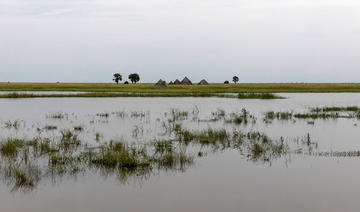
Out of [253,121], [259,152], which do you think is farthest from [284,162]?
[253,121]

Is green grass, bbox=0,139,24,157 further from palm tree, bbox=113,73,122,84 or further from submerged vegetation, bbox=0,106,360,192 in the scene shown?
palm tree, bbox=113,73,122,84

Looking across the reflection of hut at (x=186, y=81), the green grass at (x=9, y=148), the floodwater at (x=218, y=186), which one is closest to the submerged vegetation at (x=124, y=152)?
the green grass at (x=9, y=148)

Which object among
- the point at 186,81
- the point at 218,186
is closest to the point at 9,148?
the point at 218,186

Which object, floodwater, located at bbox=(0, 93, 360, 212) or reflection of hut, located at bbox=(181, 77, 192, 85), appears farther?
reflection of hut, located at bbox=(181, 77, 192, 85)

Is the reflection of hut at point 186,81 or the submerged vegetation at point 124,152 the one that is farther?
the reflection of hut at point 186,81

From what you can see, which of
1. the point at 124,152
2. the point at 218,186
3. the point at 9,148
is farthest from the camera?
the point at 9,148

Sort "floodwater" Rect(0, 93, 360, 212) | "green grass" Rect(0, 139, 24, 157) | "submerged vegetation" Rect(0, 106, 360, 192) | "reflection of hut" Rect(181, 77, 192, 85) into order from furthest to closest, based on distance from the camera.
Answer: "reflection of hut" Rect(181, 77, 192, 85) < "green grass" Rect(0, 139, 24, 157) < "submerged vegetation" Rect(0, 106, 360, 192) < "floodwater" Rect(0, 93, 360, 212)

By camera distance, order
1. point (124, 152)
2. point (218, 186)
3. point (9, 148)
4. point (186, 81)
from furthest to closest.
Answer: point (186, 81)
point (9, 148)
point (124, 152)
point (218, 186)

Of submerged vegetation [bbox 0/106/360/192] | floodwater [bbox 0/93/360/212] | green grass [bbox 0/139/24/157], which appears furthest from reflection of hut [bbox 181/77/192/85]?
green grass [bbox 0/139/24/157]

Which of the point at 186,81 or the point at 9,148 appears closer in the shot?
the point at 9,148

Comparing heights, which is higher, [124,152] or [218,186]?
[124,152]

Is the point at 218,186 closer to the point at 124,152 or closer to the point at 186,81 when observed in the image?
the point at 124,152

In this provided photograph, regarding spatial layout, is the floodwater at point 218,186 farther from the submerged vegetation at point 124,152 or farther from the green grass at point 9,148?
the green grass at point 9,148

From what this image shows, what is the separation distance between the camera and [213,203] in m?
8.14
